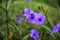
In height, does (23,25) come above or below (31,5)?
below

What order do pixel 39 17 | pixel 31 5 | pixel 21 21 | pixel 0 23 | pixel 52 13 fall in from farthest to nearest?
pixel 31 5, pixel 52 13, pixel 0 23, pixel 21 21, pixel 39 17

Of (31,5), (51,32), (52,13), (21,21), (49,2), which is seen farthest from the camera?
(49,2)

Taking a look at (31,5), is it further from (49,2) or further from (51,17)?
(49,2)

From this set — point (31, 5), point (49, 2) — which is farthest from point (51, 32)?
point (49, 2)

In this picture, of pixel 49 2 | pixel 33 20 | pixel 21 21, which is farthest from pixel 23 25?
pixel 49 2

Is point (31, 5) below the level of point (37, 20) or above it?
above

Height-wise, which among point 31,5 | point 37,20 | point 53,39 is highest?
point 31,5

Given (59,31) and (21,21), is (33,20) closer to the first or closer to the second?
(59,31)

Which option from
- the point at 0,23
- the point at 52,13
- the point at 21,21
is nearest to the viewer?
the point at 21,21

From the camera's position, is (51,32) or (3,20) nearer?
(51,32)
